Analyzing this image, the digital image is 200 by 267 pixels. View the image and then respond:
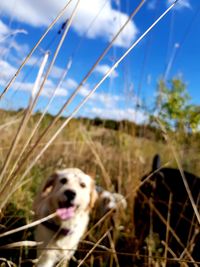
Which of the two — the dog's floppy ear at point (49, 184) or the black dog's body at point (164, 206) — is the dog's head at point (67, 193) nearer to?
the dog's floppy ear at point (49, 184)

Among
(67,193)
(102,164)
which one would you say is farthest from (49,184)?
(102,164)

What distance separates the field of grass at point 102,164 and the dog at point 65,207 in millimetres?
131

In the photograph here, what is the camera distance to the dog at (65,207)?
10.8ft

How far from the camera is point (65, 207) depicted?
3473 mm

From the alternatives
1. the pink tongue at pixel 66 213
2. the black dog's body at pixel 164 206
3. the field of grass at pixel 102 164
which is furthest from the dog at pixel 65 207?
the black dog's body at pixel 164 206

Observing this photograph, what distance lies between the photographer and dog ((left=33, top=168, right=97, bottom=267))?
3.28m

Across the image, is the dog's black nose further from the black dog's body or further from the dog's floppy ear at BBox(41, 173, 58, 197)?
the black dog's body

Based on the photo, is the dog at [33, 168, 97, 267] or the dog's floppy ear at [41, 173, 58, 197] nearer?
the dog at [33, 168, 97, 267]

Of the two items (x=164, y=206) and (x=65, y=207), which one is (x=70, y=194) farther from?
(x=164, y=206)

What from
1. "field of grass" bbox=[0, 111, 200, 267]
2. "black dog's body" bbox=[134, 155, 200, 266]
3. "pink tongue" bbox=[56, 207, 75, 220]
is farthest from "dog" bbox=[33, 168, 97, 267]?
"black dog's body" bbox=[134, 155, 200, 266]

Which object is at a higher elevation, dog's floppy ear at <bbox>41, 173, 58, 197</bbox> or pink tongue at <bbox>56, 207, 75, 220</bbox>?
dog's floppy ear at <bbox>41, 173, 58, 197</bbox>

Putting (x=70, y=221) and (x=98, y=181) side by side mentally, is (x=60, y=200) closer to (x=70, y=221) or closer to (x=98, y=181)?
(x=70, y=221)

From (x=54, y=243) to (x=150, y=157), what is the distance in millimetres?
2023

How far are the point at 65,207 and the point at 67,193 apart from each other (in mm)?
A: 146
